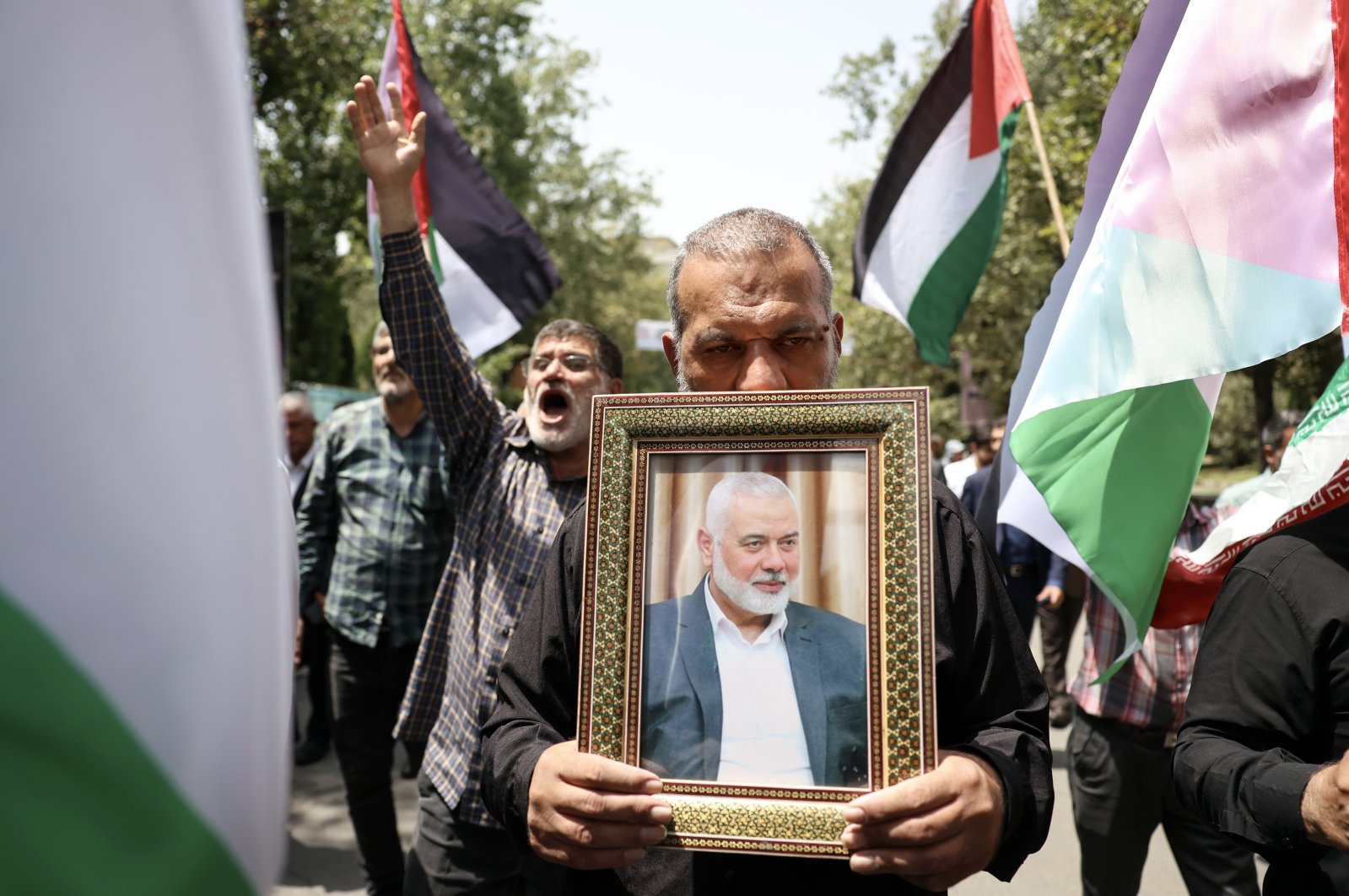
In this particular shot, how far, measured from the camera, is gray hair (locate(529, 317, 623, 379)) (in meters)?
3.56

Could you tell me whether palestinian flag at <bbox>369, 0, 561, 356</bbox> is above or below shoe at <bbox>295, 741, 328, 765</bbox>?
above

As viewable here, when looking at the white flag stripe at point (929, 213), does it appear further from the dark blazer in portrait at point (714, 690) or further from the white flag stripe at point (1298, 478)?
the dark blazer in portrait at point (714, 690)

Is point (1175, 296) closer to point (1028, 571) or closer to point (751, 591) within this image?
point (751, 591)

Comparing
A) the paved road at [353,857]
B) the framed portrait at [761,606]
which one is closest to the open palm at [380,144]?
the framed portrait at [761,606]

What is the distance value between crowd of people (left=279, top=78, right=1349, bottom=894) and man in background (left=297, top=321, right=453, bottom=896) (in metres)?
0.96

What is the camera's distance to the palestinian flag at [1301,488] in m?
2.01

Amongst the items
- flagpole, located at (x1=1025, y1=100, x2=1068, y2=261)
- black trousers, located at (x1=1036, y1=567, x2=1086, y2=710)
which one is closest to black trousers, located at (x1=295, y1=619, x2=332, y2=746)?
black trousers, located at (x1=1036, y1=567, x2=1086, y2=710)

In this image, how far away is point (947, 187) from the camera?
5641 millimetres

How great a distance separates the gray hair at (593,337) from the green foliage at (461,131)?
45.3 feet

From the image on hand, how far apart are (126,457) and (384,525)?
3.81 metres

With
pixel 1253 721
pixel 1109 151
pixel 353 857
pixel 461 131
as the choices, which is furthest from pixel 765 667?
pixel 461 131

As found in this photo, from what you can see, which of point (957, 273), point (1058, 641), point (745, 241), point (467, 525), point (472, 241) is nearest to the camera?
point (745, 241)

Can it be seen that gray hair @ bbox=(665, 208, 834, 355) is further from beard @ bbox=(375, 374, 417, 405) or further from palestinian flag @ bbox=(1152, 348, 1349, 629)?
beard @ bbox=(375, 374, 417, 405)

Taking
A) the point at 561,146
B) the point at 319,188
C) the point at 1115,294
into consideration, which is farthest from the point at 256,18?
the point at 1115,294
